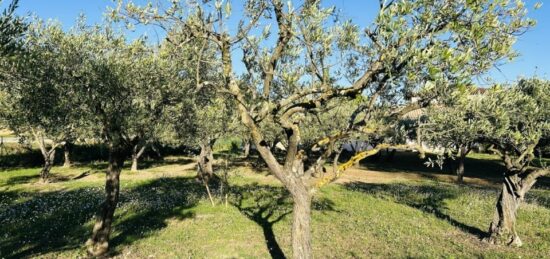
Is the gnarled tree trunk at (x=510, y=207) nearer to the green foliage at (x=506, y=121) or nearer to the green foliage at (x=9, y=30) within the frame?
the green foliage at (x=506, y=121)

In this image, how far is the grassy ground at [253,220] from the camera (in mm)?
18500

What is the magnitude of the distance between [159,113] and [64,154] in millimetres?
41344

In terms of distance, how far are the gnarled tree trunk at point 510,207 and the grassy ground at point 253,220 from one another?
769 mm

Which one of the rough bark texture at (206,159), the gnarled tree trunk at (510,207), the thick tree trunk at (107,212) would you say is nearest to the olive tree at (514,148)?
the gnarled tree trunk at (510,207)

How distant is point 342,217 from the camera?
81.5 ft

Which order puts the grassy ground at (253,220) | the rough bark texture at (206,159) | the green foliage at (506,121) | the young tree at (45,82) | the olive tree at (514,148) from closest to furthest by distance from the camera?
the young tree at (45,82)
the green foliage at (506,121)
the grassy ground at (253,220)
the olive tree at (514,148)
the rough bark texture at (206,159)

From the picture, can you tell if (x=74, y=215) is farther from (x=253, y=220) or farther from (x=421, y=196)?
(x=421, y=196)

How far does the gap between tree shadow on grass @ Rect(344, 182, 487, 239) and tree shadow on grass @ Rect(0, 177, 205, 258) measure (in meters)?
13.5

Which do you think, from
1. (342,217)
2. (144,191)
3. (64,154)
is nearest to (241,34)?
(342,217)

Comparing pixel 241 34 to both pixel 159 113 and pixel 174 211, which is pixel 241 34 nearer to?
pixel 159 113

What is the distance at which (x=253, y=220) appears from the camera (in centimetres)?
2362

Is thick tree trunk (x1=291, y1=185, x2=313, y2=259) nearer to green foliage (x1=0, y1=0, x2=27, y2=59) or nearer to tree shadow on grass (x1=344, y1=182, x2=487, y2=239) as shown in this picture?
green foliage (x1=0, y1=0, x2=27, y2=59)

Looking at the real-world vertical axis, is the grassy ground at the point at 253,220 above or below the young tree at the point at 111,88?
below

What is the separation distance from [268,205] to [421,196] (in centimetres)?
1168
